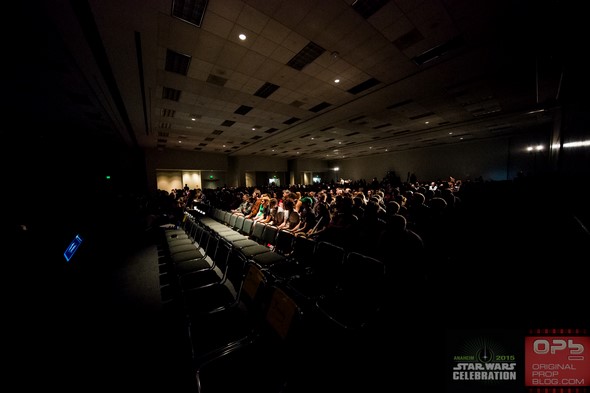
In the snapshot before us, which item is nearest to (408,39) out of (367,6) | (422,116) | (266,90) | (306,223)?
(367,6)

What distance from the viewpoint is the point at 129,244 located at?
5977mm

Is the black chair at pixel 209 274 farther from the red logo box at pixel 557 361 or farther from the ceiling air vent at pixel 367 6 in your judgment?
the ceiling air vent at pixel 367 6

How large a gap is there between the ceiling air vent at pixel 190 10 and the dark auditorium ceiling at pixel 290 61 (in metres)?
0.02

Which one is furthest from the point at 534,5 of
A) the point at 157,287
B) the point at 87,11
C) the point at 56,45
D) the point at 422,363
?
the point at 56,45

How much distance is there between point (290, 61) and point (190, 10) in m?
2.13

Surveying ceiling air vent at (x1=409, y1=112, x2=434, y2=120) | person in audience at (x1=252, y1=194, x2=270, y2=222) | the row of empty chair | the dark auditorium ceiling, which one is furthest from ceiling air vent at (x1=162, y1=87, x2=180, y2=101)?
ceiling air vent at (x1=409, y1=112, x2=434, y2=120)

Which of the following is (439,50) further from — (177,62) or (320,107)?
(177,62)

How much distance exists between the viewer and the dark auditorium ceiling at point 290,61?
330 cm

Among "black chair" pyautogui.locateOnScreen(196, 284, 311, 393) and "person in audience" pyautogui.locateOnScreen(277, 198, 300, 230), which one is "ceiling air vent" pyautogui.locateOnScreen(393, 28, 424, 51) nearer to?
"person in audience" pyautogui.locateOnScreen(277, 198, 300, 230)

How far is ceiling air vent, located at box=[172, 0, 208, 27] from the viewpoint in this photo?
3137 mm

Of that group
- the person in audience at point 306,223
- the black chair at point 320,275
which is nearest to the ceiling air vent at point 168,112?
the person in audience at point 306,223

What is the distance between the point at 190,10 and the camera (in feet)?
10.8

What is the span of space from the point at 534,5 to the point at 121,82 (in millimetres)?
8583

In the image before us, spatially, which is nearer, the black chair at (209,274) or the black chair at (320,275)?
the black chair at (320,275)
